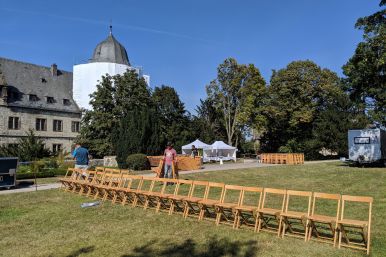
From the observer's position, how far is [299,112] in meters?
45.9

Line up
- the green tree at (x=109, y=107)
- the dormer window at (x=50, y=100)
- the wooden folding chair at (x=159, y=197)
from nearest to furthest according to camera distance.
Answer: the wooden folding chair at (x=159, y=197), the green tree at (x=109, y=107), the dormer window at (x=50, y=100)

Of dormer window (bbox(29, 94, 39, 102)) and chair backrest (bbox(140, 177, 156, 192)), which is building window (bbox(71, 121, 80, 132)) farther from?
chair backrest (bbox(140, 177, 156, 192))

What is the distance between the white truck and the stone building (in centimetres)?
3157

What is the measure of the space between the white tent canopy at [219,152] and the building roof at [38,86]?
18790 mm

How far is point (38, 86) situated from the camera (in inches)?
1793

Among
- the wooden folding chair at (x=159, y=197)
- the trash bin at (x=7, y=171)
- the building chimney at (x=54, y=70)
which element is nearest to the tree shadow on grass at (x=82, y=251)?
the wooden folding chair at (x=159, y=197)

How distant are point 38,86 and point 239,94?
2320 centimetres

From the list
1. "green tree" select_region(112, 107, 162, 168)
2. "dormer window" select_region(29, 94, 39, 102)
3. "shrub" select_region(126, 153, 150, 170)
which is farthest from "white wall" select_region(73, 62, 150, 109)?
"shrub" select_region(126, 153, 150, 170)

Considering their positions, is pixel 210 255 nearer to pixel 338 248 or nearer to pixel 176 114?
pixel 338 248

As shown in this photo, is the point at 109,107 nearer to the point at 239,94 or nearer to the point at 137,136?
the point at 137,136

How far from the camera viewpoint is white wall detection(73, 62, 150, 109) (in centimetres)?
4862

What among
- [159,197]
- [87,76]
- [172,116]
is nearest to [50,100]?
[87,76]

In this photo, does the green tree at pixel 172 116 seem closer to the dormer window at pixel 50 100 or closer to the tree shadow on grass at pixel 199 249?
the dormer window at pixel 50 100

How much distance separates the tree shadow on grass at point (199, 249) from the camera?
6.30m
